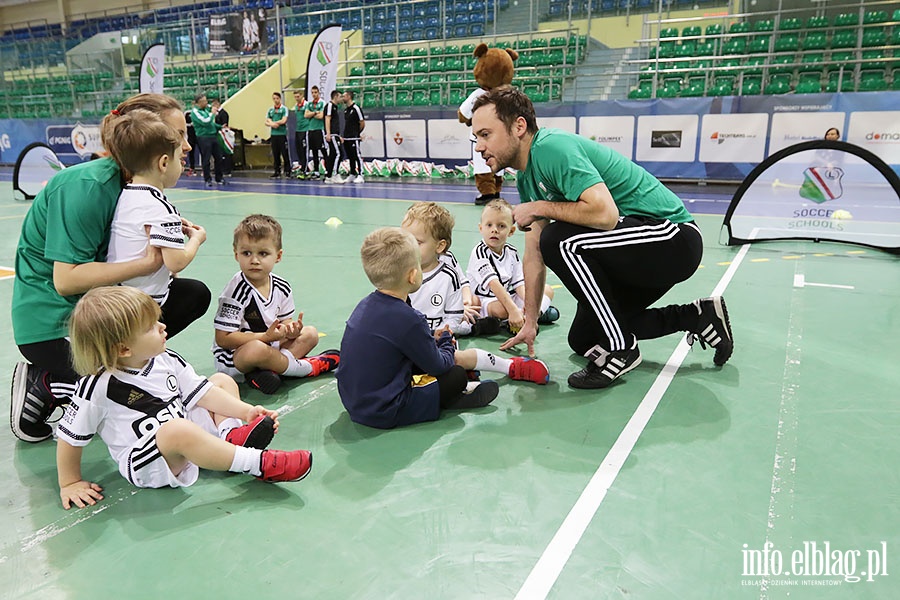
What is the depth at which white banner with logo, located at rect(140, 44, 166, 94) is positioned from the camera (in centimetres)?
1609

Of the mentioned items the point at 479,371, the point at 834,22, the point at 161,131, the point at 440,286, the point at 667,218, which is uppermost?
the point at 834,22

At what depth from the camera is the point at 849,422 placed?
2.49 meters

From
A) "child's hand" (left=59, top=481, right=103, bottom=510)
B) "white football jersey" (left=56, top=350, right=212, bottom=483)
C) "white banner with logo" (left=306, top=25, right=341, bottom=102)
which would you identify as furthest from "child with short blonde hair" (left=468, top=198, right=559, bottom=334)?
"white banner with logo" (left=306, top=25, right=341, bottom=102)

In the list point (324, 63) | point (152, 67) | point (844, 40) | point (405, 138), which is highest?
point (844, 40)

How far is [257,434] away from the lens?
2.11m

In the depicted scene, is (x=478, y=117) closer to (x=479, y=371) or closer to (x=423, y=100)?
(x=479, y=371)

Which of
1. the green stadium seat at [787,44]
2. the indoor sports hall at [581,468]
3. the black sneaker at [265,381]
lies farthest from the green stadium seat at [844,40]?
the black sneaker at [265,381]

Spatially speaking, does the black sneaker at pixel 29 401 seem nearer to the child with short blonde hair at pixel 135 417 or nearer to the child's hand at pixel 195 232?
the child with short blonde hair at pixel 135 417

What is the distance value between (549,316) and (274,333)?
179 centimetres

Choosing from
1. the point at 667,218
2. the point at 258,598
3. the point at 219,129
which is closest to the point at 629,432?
the point at 667,218

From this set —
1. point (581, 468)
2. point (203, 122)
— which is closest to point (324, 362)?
point (581, 468)

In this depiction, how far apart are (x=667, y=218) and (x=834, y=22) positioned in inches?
532

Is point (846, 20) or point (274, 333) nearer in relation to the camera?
point (274, 333)

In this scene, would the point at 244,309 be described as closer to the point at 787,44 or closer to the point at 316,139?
the point at 316,139
